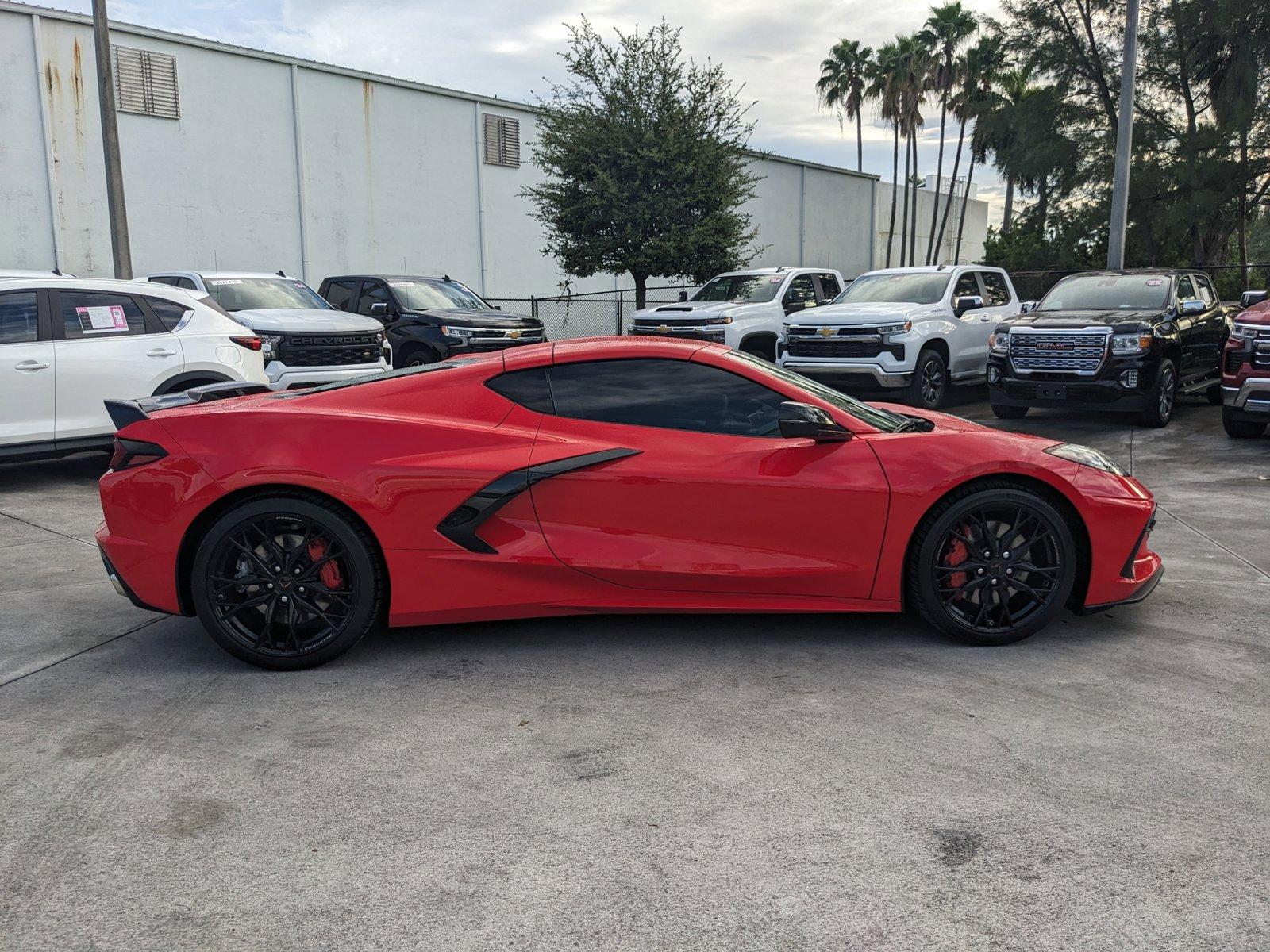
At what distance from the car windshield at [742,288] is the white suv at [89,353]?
350 inches

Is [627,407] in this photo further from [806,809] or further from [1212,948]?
[1212,948]

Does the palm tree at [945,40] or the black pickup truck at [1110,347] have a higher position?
the palm tree at [945,40]

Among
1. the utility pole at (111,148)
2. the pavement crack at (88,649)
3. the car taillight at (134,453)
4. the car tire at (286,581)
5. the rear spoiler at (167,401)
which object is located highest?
the utility pole at (111,148)

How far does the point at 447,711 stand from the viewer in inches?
159

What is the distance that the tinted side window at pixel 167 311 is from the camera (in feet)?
29.8

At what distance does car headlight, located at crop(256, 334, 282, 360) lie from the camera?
11617 mm

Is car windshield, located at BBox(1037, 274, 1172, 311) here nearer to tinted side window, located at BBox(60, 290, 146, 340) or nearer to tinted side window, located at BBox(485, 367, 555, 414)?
tinted side window, located at BBox(485, 367, 555, 414)

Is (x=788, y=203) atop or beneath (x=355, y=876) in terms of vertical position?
atop

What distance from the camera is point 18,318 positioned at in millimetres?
8430

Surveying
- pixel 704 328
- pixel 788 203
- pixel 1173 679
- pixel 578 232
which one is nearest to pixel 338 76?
pixel 578 232

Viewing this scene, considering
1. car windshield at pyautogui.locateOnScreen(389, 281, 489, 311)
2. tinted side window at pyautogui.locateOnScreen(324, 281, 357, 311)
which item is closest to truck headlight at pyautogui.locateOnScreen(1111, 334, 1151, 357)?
car windshield at pyautogui.locateOnScreen(389, 281, 489, 311)

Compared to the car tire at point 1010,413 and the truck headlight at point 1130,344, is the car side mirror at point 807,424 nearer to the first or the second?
the truck headlight at point 1130,344

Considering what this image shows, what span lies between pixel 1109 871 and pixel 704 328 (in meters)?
13.1

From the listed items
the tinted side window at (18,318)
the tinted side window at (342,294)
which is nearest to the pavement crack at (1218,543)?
the tinted side window at (18,318)
